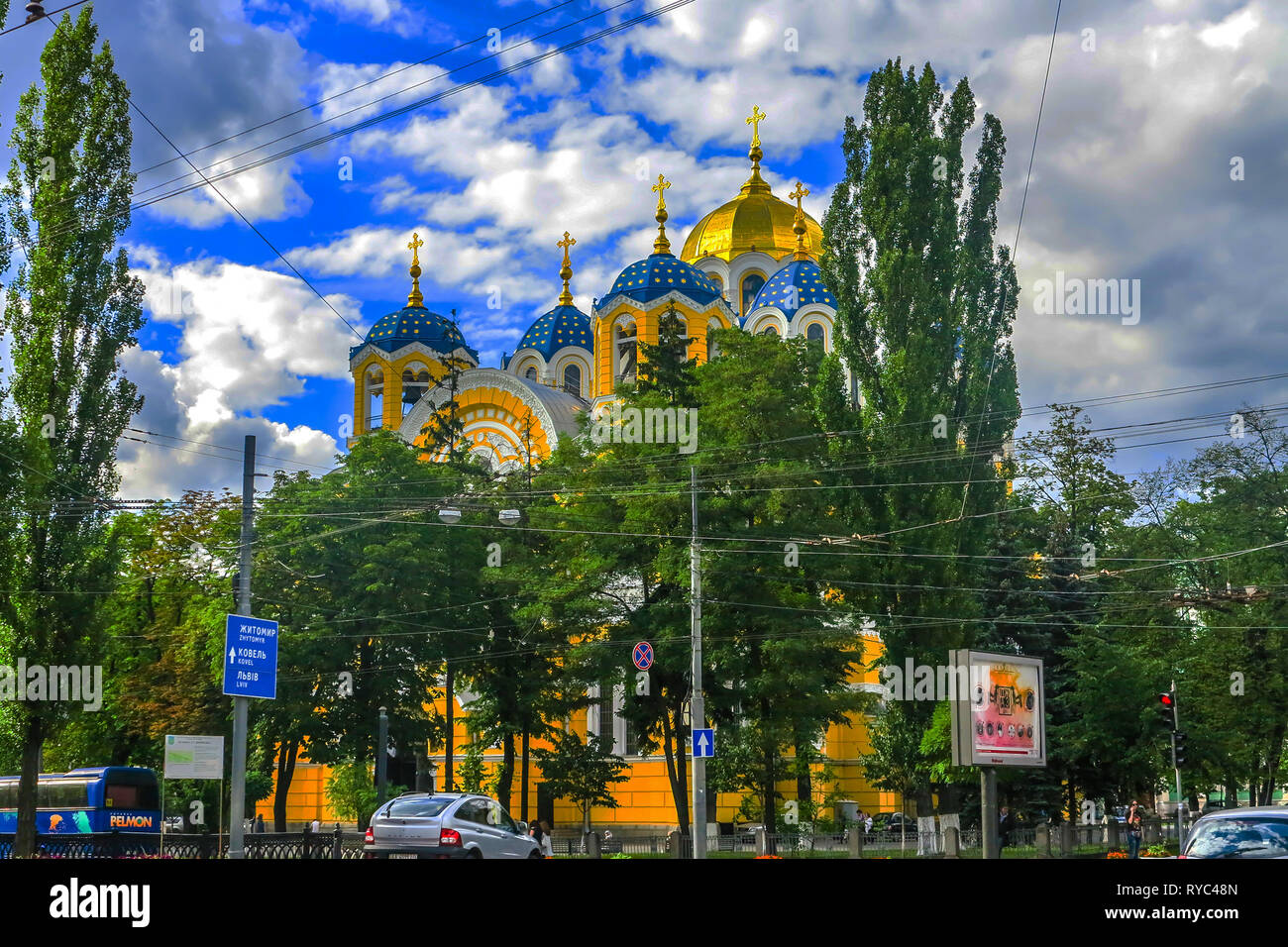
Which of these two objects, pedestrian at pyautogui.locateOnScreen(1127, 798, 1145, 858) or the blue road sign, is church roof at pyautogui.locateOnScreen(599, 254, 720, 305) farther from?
the blue road sign

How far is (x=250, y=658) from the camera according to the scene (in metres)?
22.8

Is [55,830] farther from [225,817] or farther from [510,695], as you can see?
[510,695]

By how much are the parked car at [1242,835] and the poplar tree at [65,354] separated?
2178 centimetres

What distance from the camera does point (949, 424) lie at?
27.4 m

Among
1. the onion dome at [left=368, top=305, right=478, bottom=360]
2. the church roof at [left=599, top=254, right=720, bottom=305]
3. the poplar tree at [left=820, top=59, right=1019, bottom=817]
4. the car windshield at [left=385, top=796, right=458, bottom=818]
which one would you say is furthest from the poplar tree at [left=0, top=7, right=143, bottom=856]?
the onion dome at [left=368, top=305, right=478, bottom=360]

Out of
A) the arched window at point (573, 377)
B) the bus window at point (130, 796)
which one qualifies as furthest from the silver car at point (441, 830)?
the arched window at point (573, 377)

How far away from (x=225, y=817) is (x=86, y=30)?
2189cm

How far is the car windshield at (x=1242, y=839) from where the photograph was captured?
365 inches

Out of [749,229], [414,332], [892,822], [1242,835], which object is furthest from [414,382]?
[1242,835]

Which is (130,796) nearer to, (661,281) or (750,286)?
(661,281)

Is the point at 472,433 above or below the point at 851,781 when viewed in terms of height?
above
